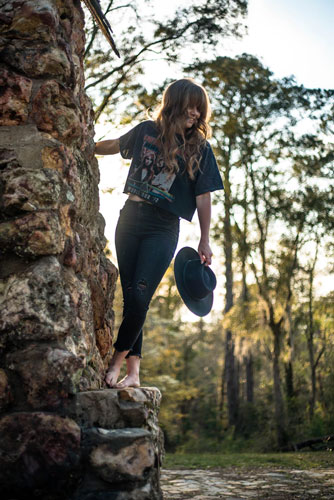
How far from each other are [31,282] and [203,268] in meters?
1.29

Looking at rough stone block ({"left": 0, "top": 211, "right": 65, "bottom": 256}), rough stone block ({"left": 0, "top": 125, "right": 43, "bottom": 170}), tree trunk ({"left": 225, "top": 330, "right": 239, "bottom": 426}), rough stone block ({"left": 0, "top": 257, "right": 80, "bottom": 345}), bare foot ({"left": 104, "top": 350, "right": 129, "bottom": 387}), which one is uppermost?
rough stone block ({"left": 0, "top": 125, "right": 43, "bottom": 170})

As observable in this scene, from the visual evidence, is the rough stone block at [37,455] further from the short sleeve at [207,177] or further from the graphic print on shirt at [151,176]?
the short sleeve at [207,177]

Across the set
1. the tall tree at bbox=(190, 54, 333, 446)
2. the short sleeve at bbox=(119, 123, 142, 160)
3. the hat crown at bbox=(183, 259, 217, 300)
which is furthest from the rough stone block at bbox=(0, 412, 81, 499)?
the tall tree at bbox=(190, 54, 333, 446)

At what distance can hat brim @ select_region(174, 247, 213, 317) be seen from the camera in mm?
3252

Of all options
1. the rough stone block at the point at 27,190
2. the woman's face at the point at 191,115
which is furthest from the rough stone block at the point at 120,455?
the woman's face at the point at 191,115

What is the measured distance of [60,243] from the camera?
8.41 ft

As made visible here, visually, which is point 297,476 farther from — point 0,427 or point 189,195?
point 0,427

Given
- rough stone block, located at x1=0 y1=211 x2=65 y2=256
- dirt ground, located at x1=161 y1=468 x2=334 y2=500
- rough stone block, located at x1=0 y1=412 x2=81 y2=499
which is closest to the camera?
rough stone block, located at x1=0 y1=412 x2=81 y2=499

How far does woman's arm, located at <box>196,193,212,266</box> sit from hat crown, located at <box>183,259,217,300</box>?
0.06 meters

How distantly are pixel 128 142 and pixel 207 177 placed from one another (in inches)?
25.2

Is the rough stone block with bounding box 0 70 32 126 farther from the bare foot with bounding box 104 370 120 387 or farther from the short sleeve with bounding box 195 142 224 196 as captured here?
the bare foot with bounding box 104 370 120 387

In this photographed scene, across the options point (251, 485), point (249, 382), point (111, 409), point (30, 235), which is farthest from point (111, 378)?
point (249, 382)

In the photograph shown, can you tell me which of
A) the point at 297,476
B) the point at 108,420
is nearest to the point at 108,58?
the point at 297,476

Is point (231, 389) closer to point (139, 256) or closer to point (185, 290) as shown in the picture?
point (185, 290)
